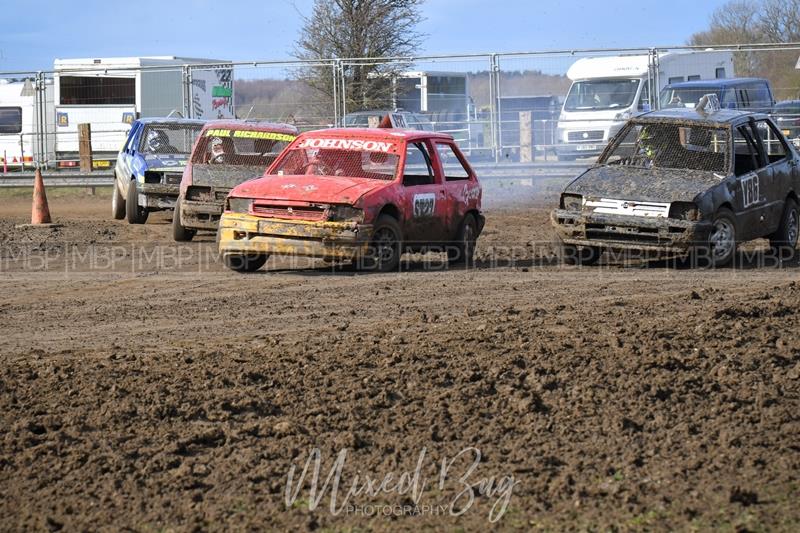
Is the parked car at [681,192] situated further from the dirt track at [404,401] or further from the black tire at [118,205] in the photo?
the black tire at [118,205]

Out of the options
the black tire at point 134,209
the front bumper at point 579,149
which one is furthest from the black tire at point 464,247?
the front bumper at point 579,149

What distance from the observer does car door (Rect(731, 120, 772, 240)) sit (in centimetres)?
1119

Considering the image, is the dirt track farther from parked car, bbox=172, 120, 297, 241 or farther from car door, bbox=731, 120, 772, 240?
parked car, bbox=172, 120, 297, 241

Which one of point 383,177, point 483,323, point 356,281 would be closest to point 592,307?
point 483,323

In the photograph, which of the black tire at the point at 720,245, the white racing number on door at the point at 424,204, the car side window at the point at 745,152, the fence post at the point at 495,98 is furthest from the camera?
the fence post at the point at 495,98

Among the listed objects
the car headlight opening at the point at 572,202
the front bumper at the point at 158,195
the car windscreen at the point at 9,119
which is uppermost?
the car windscreen at the point at 9,119

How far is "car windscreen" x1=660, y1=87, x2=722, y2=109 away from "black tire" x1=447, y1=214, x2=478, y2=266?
11.0m

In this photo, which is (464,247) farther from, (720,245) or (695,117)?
(695,117)

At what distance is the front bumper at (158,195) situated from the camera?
1514 cm

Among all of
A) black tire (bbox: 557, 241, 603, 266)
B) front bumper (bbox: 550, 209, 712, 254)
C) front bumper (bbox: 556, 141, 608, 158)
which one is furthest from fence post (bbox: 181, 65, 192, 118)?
front bumper (bbox: 550, 209, 712, 254)

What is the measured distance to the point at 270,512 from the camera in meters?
4.38

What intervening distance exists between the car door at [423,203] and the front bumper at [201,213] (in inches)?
98.4

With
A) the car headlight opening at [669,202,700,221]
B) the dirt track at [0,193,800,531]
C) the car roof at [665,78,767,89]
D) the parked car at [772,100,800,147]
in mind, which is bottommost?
the dirt track at [0,193,800,531]

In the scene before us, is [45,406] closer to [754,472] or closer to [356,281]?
[754,472]
